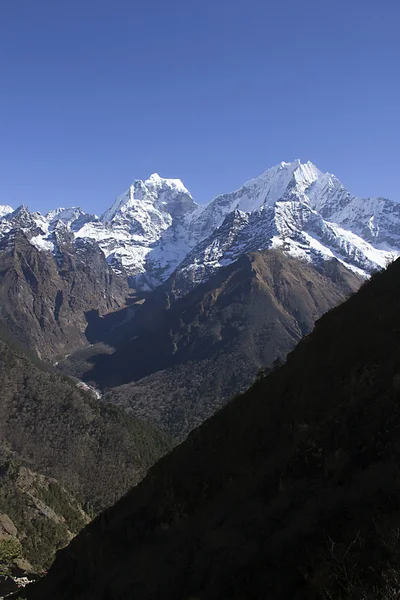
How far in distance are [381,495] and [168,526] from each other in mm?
15243

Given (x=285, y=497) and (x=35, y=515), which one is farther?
(x=35, y=515)

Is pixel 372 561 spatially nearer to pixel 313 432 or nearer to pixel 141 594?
pixel 313 432

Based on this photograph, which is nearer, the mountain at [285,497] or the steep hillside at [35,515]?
→ the mountain at [285,497]

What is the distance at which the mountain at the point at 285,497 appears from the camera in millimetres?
17250

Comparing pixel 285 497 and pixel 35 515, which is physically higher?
pixel 35 515

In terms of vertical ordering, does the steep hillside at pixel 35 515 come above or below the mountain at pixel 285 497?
above

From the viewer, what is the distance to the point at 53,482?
163875mm

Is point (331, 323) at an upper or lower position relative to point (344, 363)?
upper

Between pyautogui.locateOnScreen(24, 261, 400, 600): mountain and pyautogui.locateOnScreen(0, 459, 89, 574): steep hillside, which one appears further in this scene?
pyautogui.locateOnScreen(0, 459, 89, 574): steep hillside

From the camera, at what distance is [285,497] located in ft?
73.5

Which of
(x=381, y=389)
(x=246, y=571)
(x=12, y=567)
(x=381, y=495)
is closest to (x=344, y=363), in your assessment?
(x=381, y=389)

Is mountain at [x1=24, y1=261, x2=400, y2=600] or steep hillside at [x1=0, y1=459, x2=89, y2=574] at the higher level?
steep hillside at [x1=0, y1=459, x2=89, y2=574]

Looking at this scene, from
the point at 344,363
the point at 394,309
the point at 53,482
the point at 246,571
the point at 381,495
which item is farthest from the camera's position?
the point at 53,482

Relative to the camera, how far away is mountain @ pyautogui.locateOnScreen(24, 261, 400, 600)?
17.2 metres
